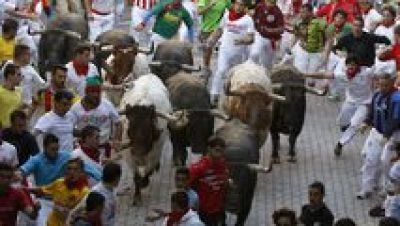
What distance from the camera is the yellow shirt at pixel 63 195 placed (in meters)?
11.2

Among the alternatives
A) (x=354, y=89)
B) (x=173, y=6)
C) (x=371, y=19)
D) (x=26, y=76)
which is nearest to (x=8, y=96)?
(x=26, y=76)

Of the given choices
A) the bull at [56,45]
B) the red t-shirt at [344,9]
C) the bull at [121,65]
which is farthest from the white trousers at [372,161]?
the red t-shirt at [344,9]

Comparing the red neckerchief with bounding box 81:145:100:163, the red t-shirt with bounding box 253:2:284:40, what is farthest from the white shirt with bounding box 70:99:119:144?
the red t-shirt with bounding box 253:2:284:40

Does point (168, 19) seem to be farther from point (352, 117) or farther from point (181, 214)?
point (181, 214)

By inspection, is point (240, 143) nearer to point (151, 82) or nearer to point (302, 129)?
point (151, 82)

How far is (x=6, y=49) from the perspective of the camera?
15.9 meters

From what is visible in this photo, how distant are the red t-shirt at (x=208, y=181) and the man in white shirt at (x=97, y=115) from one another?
65.6 inches

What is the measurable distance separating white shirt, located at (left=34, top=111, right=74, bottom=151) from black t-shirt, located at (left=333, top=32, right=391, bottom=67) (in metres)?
5.71

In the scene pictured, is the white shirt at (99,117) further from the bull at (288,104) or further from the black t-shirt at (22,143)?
the bull at (288,104)

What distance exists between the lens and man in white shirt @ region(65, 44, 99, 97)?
15102 mm

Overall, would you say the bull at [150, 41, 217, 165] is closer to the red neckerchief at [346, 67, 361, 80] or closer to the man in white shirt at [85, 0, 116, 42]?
the red neckerchief at [346, 67, 361, 80]

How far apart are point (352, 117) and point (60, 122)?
543 cm

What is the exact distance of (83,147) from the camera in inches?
478

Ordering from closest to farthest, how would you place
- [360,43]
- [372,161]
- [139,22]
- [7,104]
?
[7,104] → [372,161] → [360,43] → [139,22]
